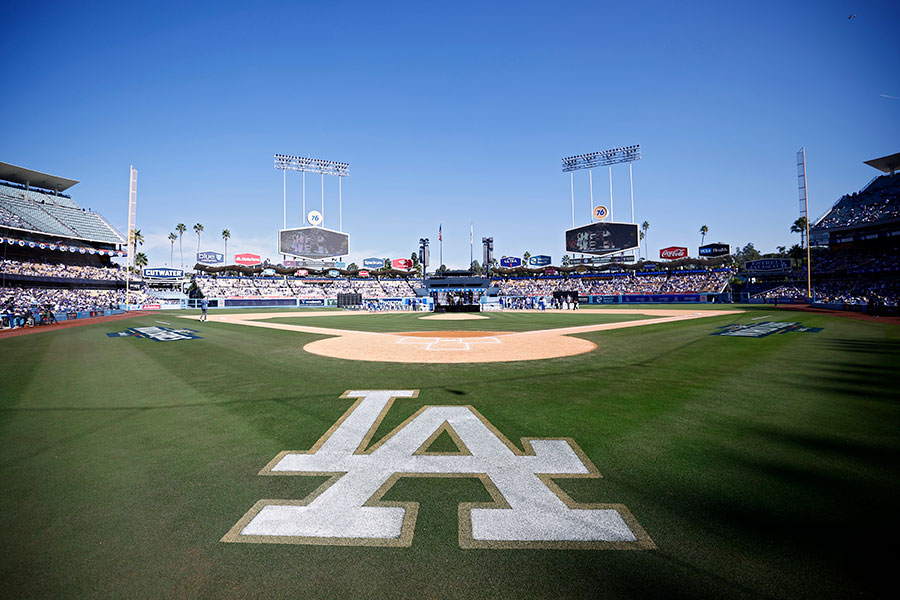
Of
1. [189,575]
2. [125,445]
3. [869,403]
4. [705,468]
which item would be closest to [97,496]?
[125,445]

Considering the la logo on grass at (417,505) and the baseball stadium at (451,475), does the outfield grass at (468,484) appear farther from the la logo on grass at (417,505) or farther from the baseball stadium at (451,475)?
the la logo on grass at (417,505)

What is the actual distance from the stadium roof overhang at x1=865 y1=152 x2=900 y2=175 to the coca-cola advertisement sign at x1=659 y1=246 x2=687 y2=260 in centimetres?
2757

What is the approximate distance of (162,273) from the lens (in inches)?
2963

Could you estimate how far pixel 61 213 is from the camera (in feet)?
217

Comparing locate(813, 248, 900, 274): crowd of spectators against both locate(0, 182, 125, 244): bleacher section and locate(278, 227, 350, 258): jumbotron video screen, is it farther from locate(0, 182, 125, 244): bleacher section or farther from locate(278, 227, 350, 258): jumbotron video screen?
locate(0, 182, 125, 244): bleacher section

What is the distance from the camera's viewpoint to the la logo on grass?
9.86ft

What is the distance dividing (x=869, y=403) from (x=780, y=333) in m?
13.0

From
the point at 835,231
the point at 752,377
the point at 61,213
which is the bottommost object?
the point at 752,377

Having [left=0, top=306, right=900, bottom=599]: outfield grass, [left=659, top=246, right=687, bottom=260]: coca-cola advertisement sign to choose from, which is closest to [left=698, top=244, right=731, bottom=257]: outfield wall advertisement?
[left=659, top=246, right=687, bottom=260]: coca-cola advertisement sign

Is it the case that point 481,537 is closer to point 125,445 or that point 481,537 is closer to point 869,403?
point 125,445

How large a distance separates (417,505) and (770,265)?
77.7 meters

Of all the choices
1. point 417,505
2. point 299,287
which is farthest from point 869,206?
point 299,287

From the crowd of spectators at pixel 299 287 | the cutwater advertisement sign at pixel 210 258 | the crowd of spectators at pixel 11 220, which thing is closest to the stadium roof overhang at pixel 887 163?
the crowd of spectators at pixel 299 287

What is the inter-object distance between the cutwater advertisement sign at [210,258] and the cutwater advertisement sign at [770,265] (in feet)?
323
